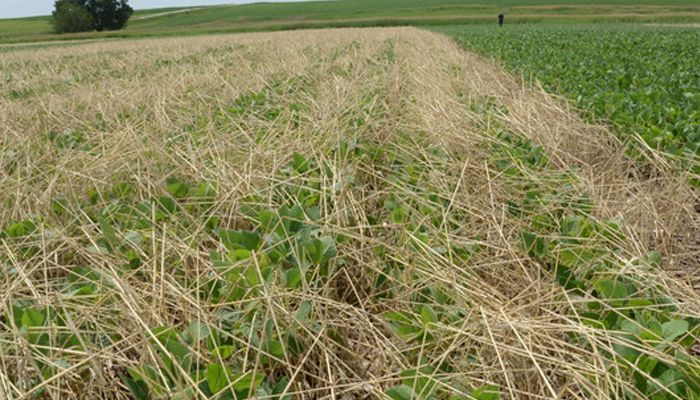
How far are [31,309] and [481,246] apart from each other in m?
1.50

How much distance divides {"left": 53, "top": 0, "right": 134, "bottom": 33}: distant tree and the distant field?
3.32 meters

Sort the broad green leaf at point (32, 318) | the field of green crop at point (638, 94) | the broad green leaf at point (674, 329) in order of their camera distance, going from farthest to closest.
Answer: the field of green crop at point (638, 94), the broad green leaf at point (32, 318), the broad green leaf at point (674, 329)

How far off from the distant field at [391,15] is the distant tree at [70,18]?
9.49 ft

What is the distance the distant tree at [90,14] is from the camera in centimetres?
6556

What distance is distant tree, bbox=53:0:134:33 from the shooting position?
65.6 m

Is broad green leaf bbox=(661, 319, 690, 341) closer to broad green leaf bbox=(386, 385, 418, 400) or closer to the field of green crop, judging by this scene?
broad green leaf bbox=(386, 385, 418, 400)

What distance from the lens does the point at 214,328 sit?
5.34ft

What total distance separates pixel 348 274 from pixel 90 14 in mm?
75299

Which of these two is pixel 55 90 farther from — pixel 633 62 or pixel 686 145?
pixel 633 62

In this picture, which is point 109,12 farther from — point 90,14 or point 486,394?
point 486,394

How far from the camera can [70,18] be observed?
6550cm

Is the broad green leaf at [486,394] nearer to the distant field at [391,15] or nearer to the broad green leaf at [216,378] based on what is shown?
the broad green leaf at [216,378]

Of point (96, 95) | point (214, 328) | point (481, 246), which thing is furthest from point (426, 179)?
point (96, 95)

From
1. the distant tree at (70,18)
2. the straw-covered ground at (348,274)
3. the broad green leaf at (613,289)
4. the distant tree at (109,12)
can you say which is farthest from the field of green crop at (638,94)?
the distant tree at (109,12)
